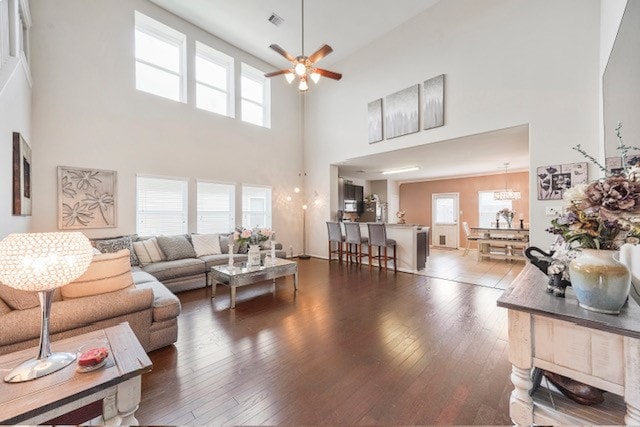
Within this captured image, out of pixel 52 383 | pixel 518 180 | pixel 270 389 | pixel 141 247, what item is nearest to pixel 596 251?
pixel 270 389

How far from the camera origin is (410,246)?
543 centimetres

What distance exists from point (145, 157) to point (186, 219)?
141 cm

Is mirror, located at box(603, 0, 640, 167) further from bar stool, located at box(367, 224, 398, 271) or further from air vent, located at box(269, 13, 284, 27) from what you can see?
air vent, located at box(269, 13, 284, 27)

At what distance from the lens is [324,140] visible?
6.92m

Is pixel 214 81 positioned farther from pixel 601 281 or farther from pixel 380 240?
pixel 601 281

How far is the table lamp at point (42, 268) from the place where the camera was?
1055mm

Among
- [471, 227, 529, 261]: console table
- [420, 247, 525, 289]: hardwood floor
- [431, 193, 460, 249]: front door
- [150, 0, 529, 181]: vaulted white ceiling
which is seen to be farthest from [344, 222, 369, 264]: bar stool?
[431, 193, 460, 249]: front door

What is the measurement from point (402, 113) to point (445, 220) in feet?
18.0

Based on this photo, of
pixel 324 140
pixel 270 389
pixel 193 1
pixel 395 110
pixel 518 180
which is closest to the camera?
pixel 270 389

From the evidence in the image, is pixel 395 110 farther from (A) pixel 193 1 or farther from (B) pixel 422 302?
(A) pixel 193 1

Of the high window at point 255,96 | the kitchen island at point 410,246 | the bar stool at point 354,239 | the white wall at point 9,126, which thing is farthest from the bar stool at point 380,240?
the white wall at point 9,126

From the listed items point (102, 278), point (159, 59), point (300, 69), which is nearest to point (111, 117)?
point (159, 59)

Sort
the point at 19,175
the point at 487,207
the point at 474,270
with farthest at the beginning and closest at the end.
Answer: the point at 487,207, the point at 474,270, the point at 19,175

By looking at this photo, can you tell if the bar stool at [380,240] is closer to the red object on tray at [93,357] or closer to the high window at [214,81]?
the high window at [214,81]
